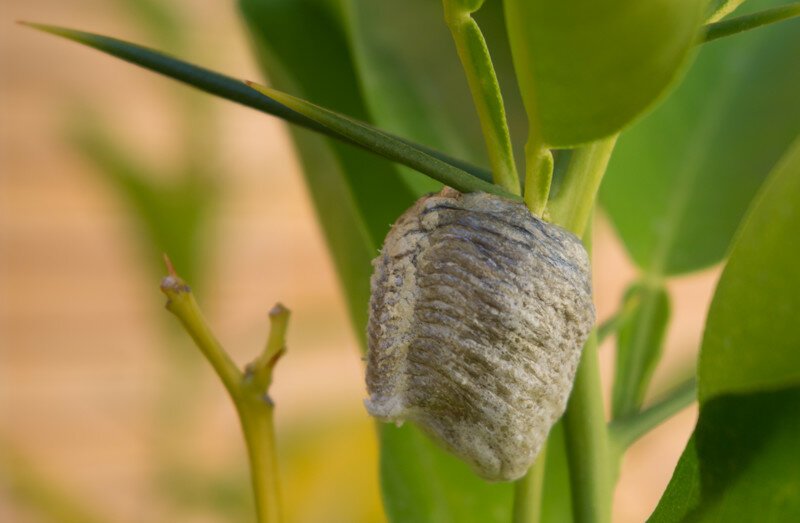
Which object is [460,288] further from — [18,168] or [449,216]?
[18,168]

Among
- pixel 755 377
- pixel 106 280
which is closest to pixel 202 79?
pixel 755 377

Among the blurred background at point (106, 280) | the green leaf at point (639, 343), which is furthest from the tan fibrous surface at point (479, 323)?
the blurred background at point (106, 280)

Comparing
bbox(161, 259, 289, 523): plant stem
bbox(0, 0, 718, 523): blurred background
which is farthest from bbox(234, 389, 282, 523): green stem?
bbox(0, 0, 718, 523): blurred background

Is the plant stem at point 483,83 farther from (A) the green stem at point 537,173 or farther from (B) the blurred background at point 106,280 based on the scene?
(B) the blurred background at point 106,280

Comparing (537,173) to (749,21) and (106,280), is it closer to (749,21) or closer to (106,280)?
(749,21)

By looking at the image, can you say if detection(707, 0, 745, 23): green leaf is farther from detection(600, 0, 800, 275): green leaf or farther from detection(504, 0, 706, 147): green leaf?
detection(600, 0, 800, 275): green leaf
